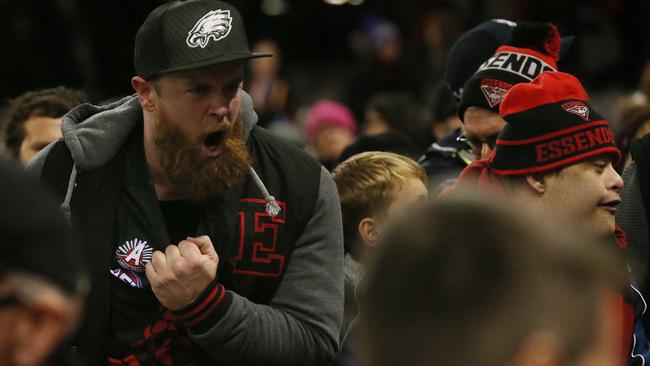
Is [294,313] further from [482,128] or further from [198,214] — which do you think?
[482,128]

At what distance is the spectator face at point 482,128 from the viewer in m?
4.45

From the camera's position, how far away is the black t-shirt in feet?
12.1

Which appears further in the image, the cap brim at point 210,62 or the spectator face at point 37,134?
the spectator face at point 37,134

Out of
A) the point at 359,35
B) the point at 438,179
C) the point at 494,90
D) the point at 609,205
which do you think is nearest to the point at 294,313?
the point at 609,205

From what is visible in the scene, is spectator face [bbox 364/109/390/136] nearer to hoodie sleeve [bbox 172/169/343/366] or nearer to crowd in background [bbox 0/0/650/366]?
crowd in background [bbox 0/0/650/366]

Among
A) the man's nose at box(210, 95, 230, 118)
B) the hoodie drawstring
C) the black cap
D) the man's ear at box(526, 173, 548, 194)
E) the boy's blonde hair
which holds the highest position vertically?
the black cap

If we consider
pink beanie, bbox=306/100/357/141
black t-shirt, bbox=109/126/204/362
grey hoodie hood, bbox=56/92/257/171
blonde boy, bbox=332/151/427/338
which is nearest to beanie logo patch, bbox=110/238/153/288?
black t-shirt, bbox=109/126/204/362

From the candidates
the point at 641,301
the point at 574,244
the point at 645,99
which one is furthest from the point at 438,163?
the point at 574,244

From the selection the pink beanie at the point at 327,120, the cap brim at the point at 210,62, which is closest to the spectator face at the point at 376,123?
the pink beanie at the point at 327,120

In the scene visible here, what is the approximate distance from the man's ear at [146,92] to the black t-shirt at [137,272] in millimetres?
263

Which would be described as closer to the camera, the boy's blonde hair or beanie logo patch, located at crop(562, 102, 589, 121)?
beanie logo patch, located at crop(562, 102, 589, 121)

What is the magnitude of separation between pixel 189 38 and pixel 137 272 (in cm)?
74

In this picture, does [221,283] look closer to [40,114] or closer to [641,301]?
[641,301]

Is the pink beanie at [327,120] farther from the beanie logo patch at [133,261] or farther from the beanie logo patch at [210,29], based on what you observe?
the beanie logo patch at [133,261]
